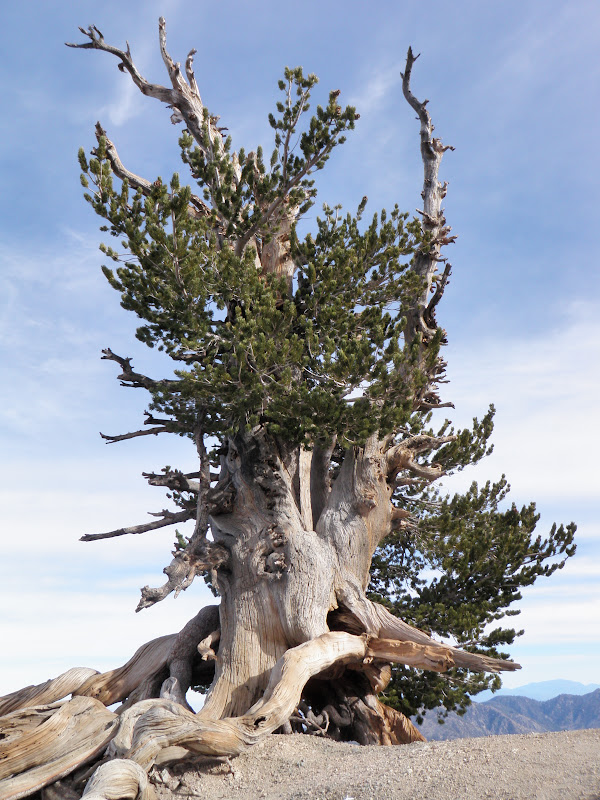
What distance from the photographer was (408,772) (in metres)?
6.96

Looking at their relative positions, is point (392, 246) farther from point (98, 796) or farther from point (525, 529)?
point (98, 796)

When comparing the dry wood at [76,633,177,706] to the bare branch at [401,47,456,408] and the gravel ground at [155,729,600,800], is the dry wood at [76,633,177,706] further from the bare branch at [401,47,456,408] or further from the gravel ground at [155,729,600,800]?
the bare branch at [401,47,456,408]

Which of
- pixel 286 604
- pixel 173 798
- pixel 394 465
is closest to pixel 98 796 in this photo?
pixel 173 798

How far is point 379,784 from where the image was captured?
21.9 ft

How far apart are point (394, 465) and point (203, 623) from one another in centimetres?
455

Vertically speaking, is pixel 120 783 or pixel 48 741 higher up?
pixel 48 741

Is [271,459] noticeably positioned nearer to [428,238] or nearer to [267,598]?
[267,598]

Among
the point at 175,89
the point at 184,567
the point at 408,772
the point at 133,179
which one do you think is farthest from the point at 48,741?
the point at 175,89

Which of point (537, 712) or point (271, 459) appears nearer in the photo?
point (271, 459)

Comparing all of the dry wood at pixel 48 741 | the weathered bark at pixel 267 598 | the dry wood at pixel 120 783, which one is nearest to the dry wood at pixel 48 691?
the weathered bark at pixel 267 598

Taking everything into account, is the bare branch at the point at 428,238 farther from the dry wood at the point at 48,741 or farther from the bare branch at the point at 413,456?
the dry wood at the point at 48,741

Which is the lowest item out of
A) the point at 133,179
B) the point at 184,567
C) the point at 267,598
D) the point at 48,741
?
the point at 48,741

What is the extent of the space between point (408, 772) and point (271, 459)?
18.4ft

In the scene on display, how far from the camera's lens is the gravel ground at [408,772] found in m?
6.34
